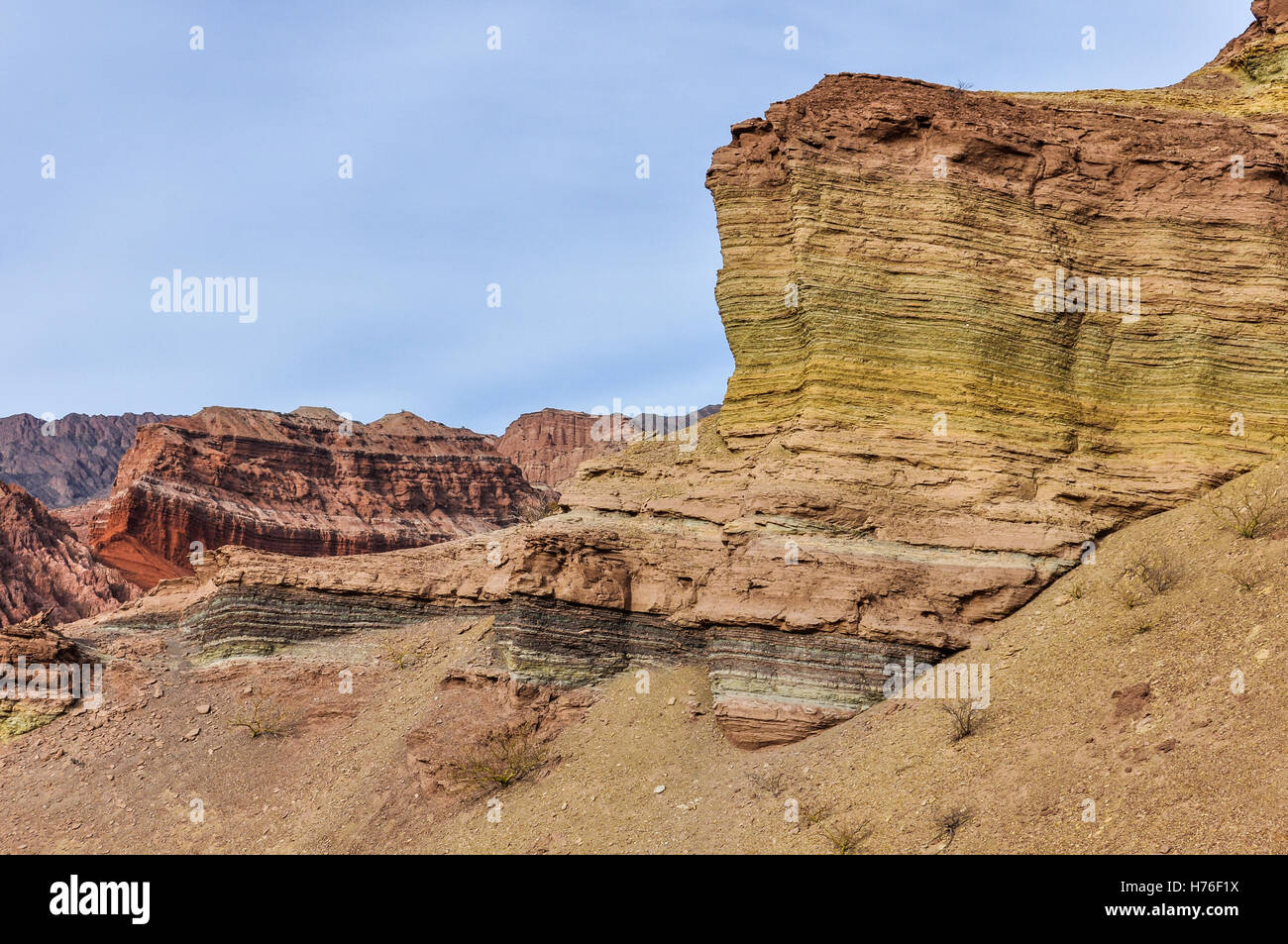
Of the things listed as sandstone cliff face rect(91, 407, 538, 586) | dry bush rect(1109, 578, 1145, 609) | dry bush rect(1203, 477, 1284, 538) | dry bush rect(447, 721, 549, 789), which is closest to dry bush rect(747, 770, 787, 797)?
dry bush rect(447, 721, 549, 789)

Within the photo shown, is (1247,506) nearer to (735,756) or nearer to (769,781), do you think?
(769,781)

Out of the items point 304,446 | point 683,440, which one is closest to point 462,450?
point 304,446

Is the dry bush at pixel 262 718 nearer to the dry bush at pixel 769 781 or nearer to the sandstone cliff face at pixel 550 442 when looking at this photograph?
the dry bush at pixel 769 781

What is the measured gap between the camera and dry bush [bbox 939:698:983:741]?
12.2 metres

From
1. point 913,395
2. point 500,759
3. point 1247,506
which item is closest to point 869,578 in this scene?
point 913,395

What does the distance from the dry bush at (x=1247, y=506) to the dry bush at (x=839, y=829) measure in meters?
6.45

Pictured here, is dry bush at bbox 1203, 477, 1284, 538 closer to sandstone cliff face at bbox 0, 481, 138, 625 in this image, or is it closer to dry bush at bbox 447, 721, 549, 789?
dry bush at bbox 447, 721, 549, 789

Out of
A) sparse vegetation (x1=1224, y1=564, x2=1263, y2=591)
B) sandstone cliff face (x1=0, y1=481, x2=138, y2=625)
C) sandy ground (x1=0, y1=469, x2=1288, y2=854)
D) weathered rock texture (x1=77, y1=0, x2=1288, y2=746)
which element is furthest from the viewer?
sandstone cliff face (x1=0, y1=481, x2=138, y2=625)

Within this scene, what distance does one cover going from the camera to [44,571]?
2354 inches

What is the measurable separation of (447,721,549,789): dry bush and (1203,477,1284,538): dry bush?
10.3 meters

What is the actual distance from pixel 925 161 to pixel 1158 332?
4.66m

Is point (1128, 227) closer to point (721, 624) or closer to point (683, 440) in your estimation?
point (683, 440)

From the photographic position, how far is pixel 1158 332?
1645cm

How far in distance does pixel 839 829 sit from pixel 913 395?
7.01m
